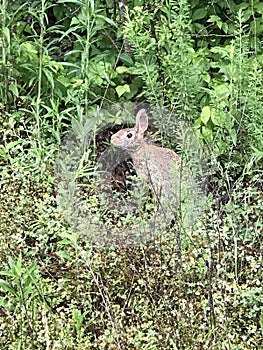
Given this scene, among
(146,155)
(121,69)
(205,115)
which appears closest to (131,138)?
(146,155)

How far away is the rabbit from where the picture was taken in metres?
4.59

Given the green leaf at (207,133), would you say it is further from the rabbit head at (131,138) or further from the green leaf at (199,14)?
the green leaf at (199,14)

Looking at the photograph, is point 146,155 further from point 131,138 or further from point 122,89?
point 122,89

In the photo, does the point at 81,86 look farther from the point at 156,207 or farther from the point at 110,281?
the point at 110,281

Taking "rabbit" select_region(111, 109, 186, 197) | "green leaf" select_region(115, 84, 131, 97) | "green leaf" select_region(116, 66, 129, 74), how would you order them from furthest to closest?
"green leaf" select_region(116, 66, 129, 74) → "green leaf" select_region(115, 84, 131, 97) → "rabbit" select_region(111, 109, 186, 197)

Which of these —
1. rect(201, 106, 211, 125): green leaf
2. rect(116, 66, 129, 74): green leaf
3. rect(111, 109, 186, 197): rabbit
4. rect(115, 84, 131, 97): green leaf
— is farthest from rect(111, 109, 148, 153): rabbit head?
rect(116, 66, 129, 74): green leaf

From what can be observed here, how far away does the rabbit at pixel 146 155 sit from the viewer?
181 inches

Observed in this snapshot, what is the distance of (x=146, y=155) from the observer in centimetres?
464

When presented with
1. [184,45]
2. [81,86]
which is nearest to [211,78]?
[184,45]

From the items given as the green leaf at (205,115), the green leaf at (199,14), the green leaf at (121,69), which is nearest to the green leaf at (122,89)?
the green leaf at (121,69)

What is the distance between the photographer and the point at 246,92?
496 cm

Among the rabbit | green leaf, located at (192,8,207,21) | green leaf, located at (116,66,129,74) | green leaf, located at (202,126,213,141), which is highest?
green leaf, located at (192,8,207,21)

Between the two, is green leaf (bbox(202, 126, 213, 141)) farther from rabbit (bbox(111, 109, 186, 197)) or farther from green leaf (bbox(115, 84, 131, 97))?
green leaf (bbox(115, 84, 131, 97))

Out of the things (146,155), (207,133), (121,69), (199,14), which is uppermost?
(199,14)
